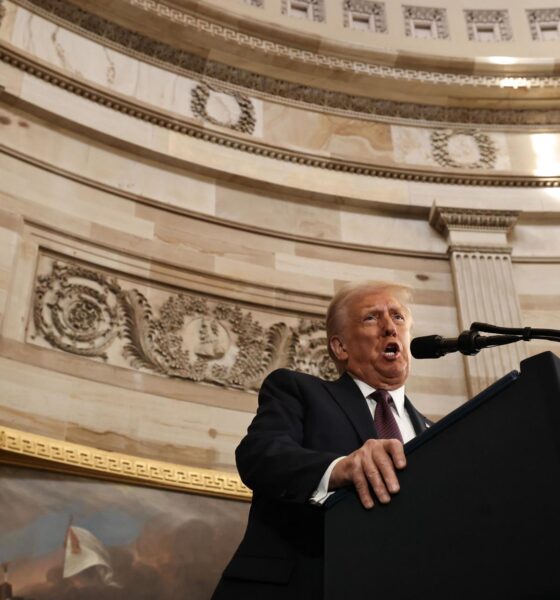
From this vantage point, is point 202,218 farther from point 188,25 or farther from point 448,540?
point 448,540

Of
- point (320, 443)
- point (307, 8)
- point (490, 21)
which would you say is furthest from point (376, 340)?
point (490, 21)

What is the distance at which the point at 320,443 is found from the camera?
8.68 ft

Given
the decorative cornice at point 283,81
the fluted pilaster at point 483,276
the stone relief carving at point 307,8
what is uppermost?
the stone relief carving at point 307,8

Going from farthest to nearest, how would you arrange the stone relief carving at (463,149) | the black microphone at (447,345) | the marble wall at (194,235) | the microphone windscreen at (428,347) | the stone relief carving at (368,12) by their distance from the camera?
the stone relief carving at (368,12)
the stone relief carving at (463,149)
the marble wall at (194,235)
the microphone windscreen at (428,347)
the black microphone at (447,345)

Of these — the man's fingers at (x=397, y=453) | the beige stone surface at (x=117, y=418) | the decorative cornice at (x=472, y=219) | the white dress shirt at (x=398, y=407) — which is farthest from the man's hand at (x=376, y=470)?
the decorative cornice at (x=472, y=219)

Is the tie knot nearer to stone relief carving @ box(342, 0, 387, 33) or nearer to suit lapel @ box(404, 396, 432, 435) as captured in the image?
suit lapel @ box(404, 396, 432, 435)

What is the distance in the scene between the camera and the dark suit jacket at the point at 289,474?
7.55ft

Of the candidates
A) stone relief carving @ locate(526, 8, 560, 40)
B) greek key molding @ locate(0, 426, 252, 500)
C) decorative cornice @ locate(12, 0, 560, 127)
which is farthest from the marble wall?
stone relief carving @ locate(526, 8, 560, 40)

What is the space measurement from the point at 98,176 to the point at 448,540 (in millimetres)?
5913

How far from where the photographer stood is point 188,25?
847 cm

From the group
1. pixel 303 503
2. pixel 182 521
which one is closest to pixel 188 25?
pixel 182 521

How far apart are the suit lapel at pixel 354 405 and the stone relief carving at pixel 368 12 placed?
826cm

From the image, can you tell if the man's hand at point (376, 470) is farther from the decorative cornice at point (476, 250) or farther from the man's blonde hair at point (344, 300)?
the decorative cornice at point (476, 250)

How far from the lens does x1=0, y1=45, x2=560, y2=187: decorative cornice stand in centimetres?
733
